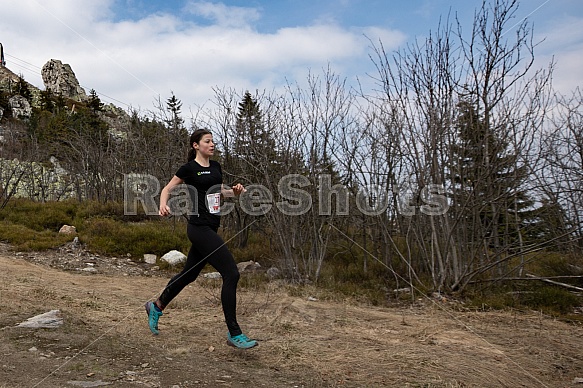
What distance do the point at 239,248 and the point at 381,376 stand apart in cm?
713

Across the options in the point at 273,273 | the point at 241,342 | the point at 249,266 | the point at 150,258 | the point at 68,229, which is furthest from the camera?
the point at 68,229

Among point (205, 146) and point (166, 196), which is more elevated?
point (205, 146)

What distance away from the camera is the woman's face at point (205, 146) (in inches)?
143

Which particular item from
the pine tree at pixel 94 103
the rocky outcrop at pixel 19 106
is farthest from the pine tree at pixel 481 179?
the rocky outcrop at pixel 19 106

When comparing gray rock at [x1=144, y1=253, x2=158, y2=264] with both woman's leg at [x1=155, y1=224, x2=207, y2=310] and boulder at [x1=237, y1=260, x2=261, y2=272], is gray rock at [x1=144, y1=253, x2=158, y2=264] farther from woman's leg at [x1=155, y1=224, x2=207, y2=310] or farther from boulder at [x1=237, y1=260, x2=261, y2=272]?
woman's leg at [x1=155, y1=224, x2=207, y2=310]

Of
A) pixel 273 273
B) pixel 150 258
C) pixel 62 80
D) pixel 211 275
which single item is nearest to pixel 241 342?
pixel 273 273

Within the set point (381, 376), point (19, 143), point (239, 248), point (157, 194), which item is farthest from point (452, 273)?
point (19, 143)

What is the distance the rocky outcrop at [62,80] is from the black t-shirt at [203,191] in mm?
62162

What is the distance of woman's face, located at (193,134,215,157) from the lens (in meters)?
3.63

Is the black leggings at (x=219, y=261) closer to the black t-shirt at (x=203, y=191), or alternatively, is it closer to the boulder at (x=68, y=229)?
the black t-shirt at (x=203, y=191)

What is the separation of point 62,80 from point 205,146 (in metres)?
65.3

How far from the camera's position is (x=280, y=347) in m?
3.34

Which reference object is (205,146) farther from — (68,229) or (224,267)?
(68,229)

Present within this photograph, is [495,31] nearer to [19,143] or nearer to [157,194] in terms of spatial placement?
[157,194]
